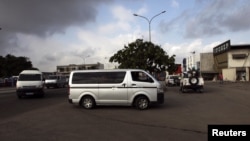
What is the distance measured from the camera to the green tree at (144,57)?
39.0 meters

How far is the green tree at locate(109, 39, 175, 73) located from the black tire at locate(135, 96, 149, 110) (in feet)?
73.4

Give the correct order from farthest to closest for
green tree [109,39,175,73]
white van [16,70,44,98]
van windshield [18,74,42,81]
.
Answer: green tree [109,39,175,73], van windshield [18,74,42,81], white van [16,70,44,98]

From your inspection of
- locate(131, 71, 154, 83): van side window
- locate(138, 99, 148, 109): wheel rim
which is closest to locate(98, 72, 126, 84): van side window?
locate(131, 71, 154, 83): van side window

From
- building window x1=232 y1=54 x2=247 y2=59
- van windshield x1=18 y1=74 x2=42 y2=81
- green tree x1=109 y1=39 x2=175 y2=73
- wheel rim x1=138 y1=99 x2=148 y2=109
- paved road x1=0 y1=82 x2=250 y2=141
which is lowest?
paved road x1=0 y1=82 x2=250 y2=141

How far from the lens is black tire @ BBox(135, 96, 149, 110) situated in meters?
16.2

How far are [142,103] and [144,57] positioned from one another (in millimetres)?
23076

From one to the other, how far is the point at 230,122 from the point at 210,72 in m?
79.0

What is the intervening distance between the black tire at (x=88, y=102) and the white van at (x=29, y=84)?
9425 millimetres

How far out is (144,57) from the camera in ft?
128

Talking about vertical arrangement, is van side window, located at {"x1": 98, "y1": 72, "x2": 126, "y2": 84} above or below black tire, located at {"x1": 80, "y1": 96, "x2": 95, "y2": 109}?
above

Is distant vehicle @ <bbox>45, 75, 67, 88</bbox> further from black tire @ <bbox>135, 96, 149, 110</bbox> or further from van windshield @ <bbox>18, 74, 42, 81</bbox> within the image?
Result: black tire @ <bbox>135, 96, 149, 110</bbox>

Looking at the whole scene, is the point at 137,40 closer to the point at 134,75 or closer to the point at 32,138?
the point at 134,75

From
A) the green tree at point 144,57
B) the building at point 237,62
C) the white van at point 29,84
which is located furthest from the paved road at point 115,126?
the building at point 237,62

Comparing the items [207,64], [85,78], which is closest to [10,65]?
[207,64]
